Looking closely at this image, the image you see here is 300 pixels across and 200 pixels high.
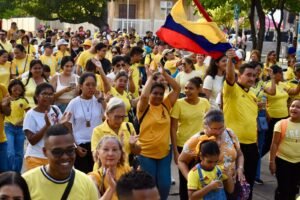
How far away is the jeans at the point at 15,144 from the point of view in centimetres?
775

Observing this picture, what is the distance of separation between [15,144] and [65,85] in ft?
4.76

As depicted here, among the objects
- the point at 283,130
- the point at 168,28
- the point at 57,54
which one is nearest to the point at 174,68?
the point at 57,54

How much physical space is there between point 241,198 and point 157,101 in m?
1.50

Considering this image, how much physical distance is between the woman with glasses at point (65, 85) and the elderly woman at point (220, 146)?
330 centimetres

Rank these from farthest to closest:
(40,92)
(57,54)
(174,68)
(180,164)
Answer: (57,54) → (174,68) → (40,92) → (180,164)

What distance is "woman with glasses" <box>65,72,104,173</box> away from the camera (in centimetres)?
677

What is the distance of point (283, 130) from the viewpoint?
6938 mm

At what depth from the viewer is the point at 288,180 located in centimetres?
696

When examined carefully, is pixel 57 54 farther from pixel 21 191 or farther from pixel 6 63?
pixel 21 191

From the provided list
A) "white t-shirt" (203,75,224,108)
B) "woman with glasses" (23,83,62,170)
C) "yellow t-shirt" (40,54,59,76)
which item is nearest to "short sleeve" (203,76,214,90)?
"white t-shirt" (203,75,224,108)

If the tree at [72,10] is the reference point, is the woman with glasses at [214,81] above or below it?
below

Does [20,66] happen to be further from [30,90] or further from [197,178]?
[197,178]

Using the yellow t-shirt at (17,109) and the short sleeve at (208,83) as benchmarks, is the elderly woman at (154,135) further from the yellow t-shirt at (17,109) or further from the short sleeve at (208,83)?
the yellow t-shirt at (17,109)

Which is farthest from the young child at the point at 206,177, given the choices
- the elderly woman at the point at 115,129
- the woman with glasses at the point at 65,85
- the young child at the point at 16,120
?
the woman with glasses at the point at 65,85
